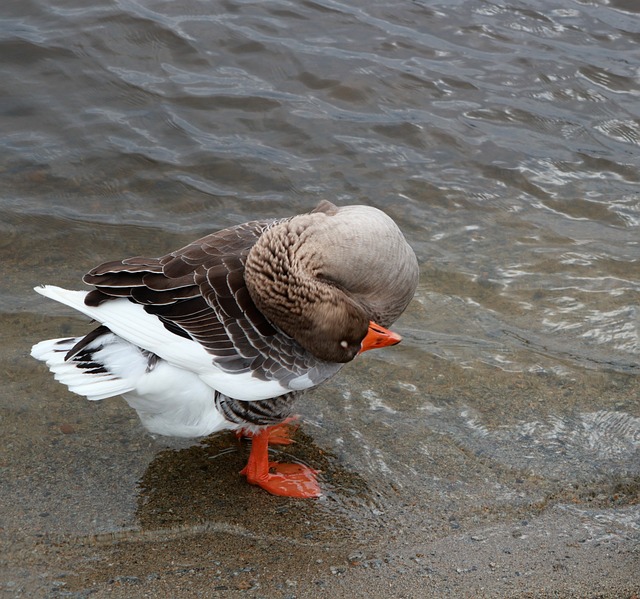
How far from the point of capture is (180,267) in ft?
13.1

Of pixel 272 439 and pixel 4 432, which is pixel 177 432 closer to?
pixel 272 439

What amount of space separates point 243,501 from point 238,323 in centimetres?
89

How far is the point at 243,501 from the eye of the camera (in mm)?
4008

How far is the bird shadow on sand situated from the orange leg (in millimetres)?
39

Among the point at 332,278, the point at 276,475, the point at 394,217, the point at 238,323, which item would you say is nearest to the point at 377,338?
the point at 332,278

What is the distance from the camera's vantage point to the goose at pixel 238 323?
378cm

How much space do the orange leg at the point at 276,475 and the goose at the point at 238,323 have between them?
0.01m

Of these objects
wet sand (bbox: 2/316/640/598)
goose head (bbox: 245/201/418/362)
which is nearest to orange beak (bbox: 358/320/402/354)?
goose head (bbox: 245/201/418/362)

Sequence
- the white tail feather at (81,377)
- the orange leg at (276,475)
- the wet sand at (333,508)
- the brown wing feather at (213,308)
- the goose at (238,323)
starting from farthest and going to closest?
the orange leg at (276,475)
the brown wing feather at (213,308)
the goose at (238,323)
the white tail feather at (81,377)
the wet sand at (333,508)

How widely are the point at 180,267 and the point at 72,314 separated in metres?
1.79

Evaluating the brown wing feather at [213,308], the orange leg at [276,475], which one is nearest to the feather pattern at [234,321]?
the brown wing feather at [213,308]

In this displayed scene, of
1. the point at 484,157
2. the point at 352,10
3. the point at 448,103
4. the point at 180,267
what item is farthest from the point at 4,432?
the point at 352,10

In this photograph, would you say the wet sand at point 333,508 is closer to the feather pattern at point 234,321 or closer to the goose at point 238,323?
the goose at point 238,323

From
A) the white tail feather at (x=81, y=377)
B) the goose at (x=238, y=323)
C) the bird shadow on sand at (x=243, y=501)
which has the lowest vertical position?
the bird shadow on sand at (x=243, y=501)
